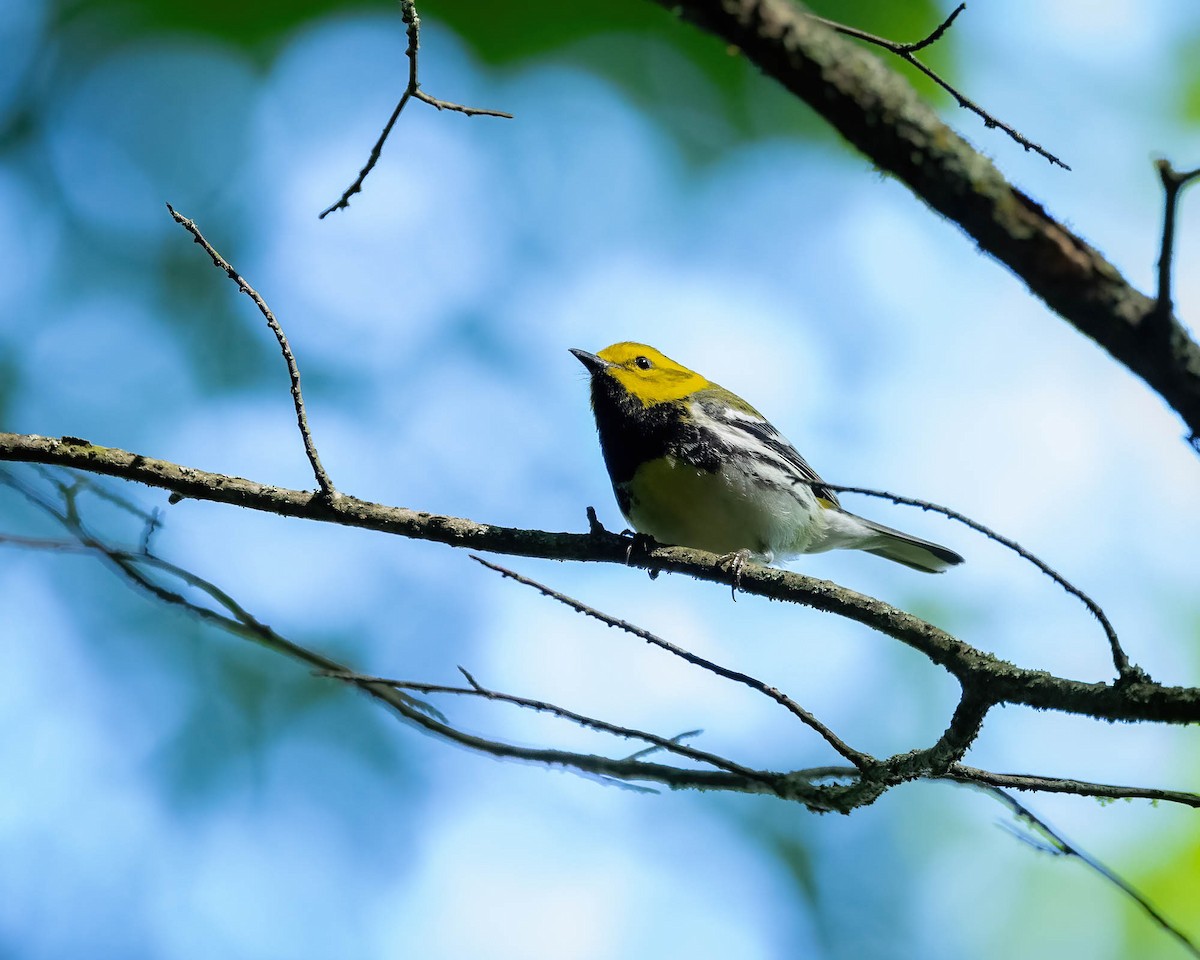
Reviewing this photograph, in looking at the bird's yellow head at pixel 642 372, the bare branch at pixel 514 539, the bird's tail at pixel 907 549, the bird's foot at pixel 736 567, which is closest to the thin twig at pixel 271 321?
the bare branch at pixel 514 539

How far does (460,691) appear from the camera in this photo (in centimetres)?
298

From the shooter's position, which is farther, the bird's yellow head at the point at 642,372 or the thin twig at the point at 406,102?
the bird's yellow head at the point at 642,372

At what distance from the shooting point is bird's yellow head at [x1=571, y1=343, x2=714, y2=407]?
19.5 feet

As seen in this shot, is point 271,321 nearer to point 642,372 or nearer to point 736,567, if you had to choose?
point 736,567

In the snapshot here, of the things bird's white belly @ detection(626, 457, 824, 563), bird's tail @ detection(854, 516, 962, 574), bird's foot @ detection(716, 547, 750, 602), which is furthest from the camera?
bird's tail @ detection(854, 516, 962, 574)

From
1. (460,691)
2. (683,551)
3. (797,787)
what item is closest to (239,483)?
(460,691)

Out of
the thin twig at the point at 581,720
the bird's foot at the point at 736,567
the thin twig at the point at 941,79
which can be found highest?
the thin twig at the point at 941,79

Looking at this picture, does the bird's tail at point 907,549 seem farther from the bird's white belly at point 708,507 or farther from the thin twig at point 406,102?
the thin twig at point 406,102

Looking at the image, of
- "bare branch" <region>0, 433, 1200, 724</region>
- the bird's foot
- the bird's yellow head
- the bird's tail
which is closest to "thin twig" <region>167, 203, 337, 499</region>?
"bare branch" <region>0, 433, 1200, 724</region>

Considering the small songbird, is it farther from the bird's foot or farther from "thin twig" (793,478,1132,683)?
"thin twig" (793,478,1132,683)

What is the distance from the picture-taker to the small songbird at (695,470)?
543 cm

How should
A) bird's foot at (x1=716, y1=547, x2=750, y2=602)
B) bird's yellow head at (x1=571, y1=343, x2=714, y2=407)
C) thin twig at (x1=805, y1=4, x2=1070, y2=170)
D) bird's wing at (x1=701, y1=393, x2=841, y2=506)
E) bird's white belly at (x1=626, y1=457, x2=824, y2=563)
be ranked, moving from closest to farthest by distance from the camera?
thin twig at (x1=805, y1=4, x2=1070, y2=170), bird's foot at (x1=716, y1=547, x2=750, y2=602), bird's white belly at (x1=626, y1=457, x2=824, y2=563), bird's wing at (x1=701, y1=393, x2=841, y2=506), bird's yellow head at (x1=571, y1=343, x2=714, y2=407)

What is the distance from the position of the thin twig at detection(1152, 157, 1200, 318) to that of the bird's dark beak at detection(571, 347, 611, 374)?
4569mm

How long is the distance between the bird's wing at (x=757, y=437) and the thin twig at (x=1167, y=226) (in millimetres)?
3690
